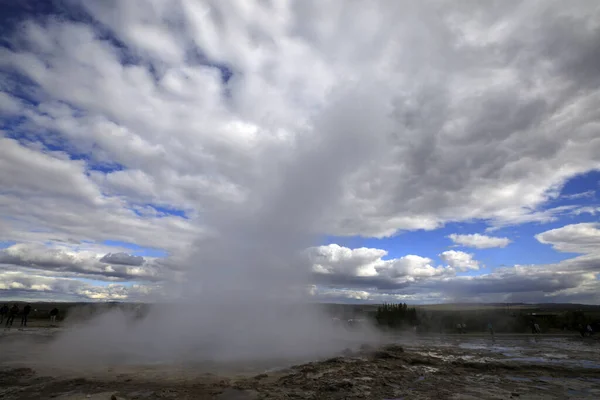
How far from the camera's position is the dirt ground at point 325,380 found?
923 cm

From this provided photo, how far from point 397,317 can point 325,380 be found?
3278 centimetres

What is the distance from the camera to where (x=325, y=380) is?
35.1ft

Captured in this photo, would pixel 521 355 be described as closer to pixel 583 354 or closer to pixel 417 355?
pixel 583 354

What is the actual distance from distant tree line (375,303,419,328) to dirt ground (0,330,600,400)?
25368mm

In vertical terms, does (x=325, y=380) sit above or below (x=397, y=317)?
below

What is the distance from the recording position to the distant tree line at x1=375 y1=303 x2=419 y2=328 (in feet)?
131

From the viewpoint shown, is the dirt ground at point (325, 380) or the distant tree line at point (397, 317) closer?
the dirt ground at point (325, 380)

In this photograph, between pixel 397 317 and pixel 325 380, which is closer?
pixel 325 380

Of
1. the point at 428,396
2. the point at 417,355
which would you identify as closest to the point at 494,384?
the point at 428,396

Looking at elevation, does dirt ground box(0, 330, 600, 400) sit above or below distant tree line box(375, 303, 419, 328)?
below

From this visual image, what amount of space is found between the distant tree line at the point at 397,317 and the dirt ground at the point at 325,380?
25368 mm

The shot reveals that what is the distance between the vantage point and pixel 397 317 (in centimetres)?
4056

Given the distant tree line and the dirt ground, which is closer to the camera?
the dirt ground

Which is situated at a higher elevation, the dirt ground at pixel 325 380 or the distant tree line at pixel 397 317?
the distant tree line at pixel 397 317
